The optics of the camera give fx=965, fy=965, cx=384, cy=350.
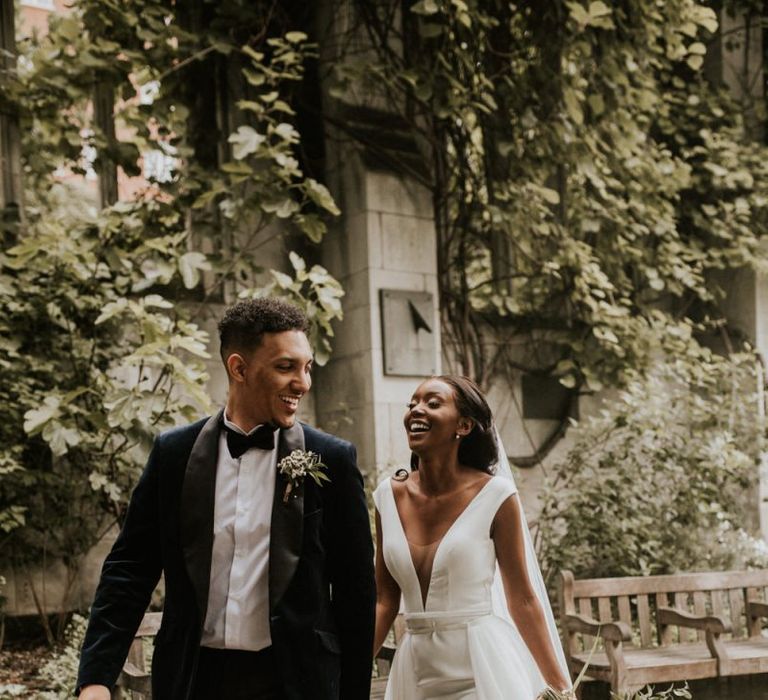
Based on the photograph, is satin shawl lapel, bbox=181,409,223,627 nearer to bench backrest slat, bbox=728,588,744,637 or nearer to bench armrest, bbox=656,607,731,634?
bench armrest, bbox=656,607,731,634

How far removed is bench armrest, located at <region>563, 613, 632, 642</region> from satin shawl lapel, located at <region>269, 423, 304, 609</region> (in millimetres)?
2844

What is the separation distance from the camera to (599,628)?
5.14 metres

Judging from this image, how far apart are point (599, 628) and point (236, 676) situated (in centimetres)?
310

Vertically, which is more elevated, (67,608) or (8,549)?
(8,549)

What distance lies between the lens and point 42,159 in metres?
7.64

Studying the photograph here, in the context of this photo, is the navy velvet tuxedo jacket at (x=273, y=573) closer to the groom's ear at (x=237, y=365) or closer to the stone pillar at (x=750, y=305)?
the groom's ear at (x=237, y=365)

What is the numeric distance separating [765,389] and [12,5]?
7.14m

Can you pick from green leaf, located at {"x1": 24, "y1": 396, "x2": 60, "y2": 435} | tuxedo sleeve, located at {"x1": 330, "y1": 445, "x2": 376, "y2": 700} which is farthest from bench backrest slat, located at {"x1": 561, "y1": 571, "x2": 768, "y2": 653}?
green leaf, located at {"x1": 24, "y1": 396, "x2": 60, "y2": 435}

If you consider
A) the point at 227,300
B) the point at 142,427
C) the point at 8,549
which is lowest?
the point at 8,549

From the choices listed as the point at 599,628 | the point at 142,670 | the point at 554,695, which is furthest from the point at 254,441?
the point at 599,628

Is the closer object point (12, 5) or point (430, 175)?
point (12, 5)

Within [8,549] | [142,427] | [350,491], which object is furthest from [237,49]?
[350,491]

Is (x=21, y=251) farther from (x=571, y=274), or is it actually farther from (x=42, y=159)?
(x=571, y=274)

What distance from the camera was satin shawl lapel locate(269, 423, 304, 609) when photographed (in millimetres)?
2494
